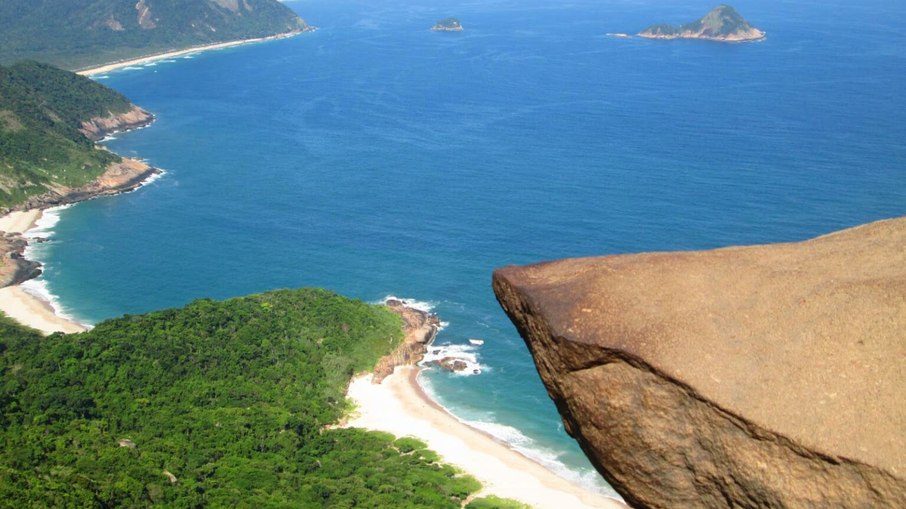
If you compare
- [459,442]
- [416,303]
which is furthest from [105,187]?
[459,442]

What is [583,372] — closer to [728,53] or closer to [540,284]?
[540,284]

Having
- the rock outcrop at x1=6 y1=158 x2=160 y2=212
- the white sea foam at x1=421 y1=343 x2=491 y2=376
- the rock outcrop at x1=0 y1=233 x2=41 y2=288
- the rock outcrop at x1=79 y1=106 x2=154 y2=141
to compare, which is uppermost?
the rock outcrop at x1=79 y1=106 x2=154 y2=141

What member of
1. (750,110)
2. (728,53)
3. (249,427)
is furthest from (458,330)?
(728,53)

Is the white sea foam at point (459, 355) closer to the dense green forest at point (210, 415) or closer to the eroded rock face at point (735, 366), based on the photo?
the dense green forest at point (210, 415)

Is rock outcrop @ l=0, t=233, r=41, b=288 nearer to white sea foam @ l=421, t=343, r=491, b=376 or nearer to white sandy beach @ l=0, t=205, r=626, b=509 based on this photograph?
white sandy beach @ l=0, t=205, r=626, b=509

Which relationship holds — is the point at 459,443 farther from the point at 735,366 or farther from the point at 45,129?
the point at 45,129

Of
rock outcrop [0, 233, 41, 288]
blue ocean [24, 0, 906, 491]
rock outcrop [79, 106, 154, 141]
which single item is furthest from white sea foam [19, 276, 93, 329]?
rock outcrop [79, 106, 154, 141]
